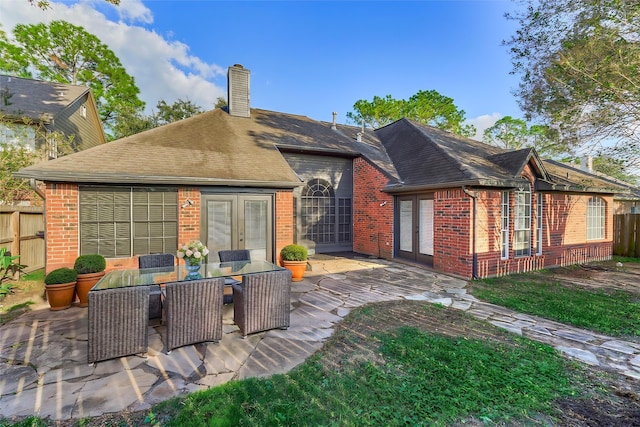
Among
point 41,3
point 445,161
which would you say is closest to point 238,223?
point 41,3

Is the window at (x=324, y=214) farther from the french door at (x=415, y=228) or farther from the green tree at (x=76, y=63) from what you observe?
the green tree at (x=76, y=63)

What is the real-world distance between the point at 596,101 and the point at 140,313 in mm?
10695

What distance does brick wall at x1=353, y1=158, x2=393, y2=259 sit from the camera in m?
10.1

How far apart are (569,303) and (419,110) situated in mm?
25944

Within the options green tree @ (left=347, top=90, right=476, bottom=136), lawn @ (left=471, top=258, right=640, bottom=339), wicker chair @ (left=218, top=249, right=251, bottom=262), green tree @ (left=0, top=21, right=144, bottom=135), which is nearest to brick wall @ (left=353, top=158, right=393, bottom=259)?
lawn @ (left=471, top=258, right=640, bottom=339)

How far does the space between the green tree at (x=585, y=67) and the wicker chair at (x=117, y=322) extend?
9.79m

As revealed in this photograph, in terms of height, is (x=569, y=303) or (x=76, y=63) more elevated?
(x=76, y=63)

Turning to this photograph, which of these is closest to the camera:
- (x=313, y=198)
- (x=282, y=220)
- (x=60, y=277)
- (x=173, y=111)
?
(x=60, y=277)

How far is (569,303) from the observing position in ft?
18.2

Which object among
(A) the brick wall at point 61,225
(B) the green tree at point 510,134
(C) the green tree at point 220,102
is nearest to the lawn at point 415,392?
(A) the brick wall at point 61,225

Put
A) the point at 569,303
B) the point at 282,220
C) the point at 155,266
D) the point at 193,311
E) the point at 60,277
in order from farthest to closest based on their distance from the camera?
the point at 282,220 → the point at 569,303 → the point at 155,266 → the point at 60,277 → the point at 193,311

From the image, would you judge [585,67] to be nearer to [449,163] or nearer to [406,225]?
[449,163]

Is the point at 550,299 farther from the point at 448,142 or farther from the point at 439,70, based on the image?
the point at 439,70

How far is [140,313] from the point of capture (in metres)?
3.47
